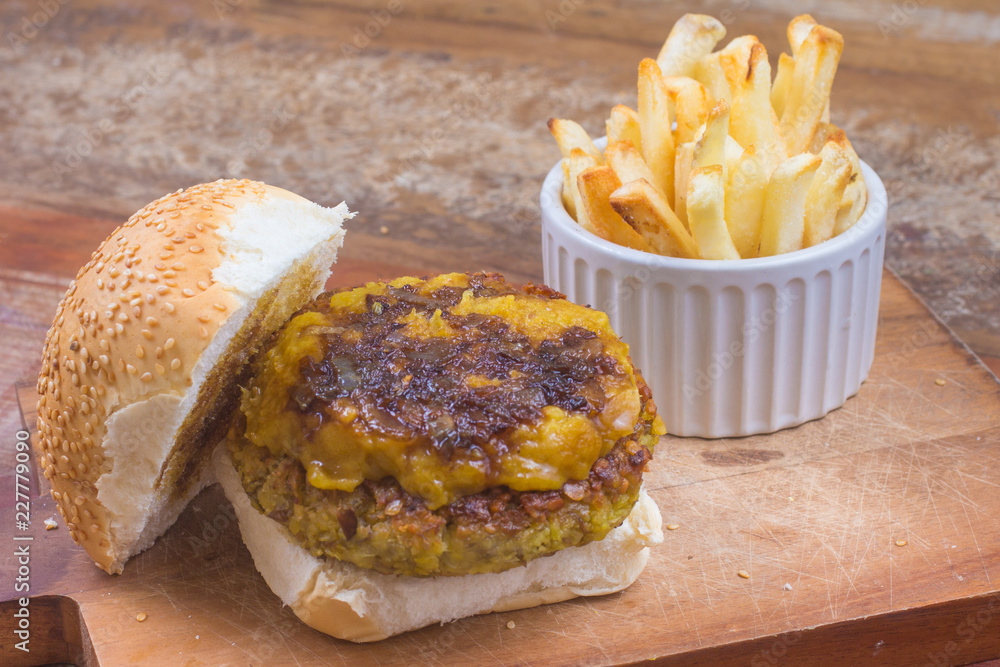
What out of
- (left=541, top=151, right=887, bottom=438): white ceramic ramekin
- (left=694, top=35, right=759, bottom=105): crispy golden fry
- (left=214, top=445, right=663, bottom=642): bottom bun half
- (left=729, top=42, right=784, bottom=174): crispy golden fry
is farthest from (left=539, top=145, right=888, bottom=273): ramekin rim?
(left=214, top=445, right=663, bottom=642): bottom bun half

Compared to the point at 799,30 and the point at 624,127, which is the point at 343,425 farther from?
the point at 799,30

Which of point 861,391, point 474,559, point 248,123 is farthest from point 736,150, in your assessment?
point 248,123

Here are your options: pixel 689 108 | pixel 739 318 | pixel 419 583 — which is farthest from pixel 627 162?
pixel 419 583

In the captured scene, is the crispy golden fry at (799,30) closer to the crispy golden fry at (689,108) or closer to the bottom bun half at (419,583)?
the crispy golden fry at (689,108)

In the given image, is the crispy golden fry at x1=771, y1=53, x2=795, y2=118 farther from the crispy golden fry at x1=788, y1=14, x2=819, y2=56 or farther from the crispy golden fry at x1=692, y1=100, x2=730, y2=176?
the crispy golden fry at x1=692, y1=100, x2=730, y2=176

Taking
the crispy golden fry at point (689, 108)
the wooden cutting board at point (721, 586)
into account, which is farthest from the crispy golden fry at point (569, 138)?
the wooden cutting board at point (721, 586)

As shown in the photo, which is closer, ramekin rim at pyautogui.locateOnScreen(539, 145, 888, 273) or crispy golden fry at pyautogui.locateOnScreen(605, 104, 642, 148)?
ramekin rim at pyautogui.locateOnScreen(539, 145, 888, 273)

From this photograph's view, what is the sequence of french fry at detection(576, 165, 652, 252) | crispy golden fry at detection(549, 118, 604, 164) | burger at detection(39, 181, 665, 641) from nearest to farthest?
burger at detection(39, 181, 665, 641), french fry at detection(576, 165, 652, 252), crispy golden fry at detection(549, 118, 604, 164)
